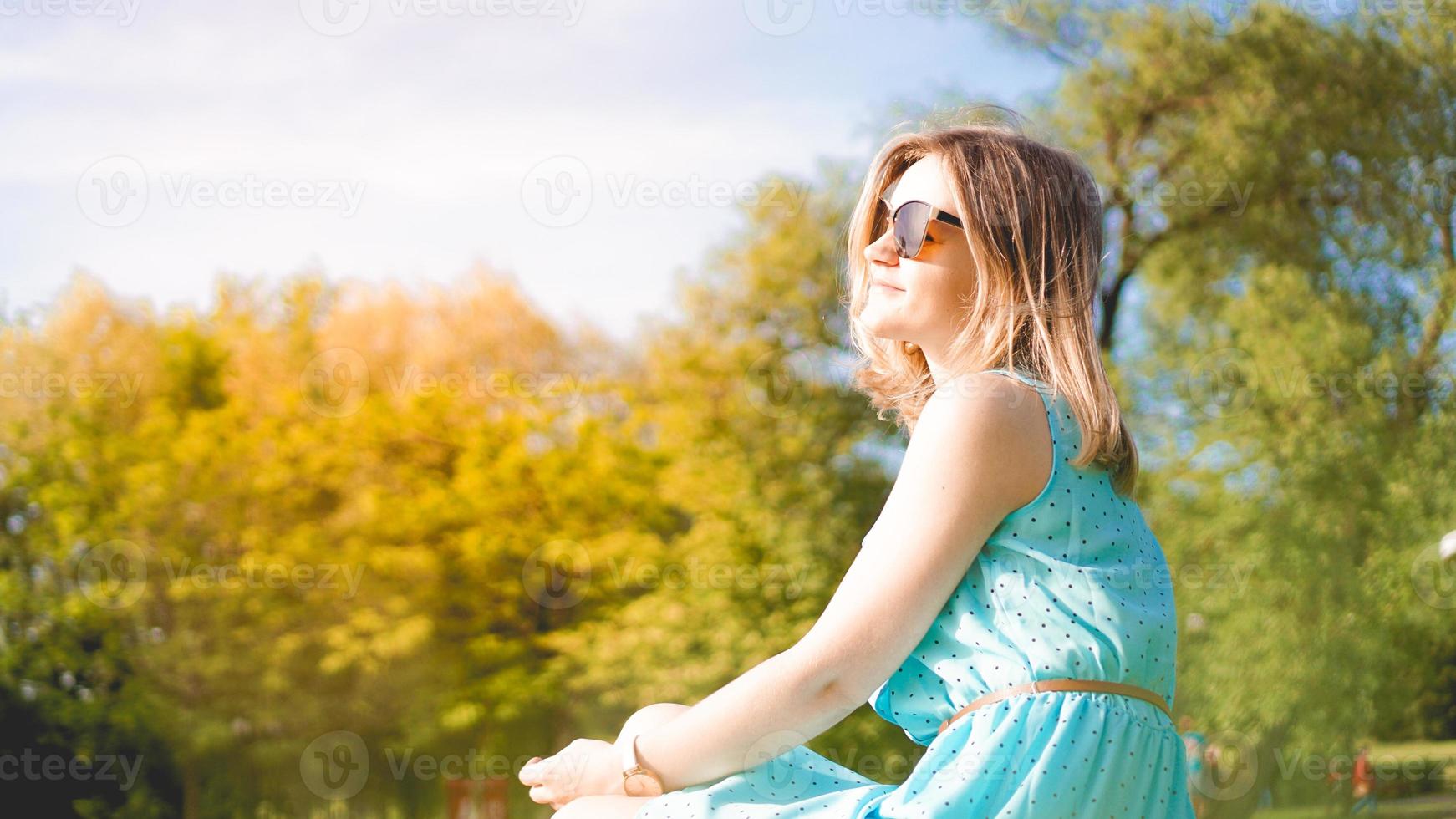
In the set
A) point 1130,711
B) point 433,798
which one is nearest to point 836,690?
point 1130,711

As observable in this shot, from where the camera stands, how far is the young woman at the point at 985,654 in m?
1.06

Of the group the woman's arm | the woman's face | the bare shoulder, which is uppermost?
the woman's face

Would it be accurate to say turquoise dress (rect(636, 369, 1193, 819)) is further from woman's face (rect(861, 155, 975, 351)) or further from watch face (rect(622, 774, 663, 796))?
woman's face (rect(861, 155, 975, 351))

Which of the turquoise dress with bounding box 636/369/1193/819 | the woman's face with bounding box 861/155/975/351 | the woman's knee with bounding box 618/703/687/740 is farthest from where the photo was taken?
the woman's face with bounding box 861/155/975/351

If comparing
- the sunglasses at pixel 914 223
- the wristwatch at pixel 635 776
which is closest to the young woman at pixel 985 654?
the wristwatch at pixel 635 776

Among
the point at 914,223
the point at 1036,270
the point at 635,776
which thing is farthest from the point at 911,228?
the point at 635,776

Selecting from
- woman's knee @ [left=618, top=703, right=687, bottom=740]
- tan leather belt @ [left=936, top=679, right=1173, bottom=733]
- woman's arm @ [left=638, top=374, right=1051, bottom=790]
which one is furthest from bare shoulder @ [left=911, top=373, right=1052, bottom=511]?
woman's knee @ [left=618, top=703, right=687, bottom=740]

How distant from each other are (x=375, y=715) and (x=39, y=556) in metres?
2.11

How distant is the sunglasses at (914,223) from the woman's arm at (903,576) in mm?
247

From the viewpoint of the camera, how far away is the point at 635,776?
1143 mm

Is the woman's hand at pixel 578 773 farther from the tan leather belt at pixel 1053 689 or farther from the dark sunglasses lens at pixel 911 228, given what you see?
the dark sunglasses lens at pixel 911 228

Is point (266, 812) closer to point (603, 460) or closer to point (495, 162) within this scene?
point (603, 460)

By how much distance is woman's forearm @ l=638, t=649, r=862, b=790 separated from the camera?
41.9 inches

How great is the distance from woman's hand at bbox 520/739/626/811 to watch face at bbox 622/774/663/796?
16 millimetres
